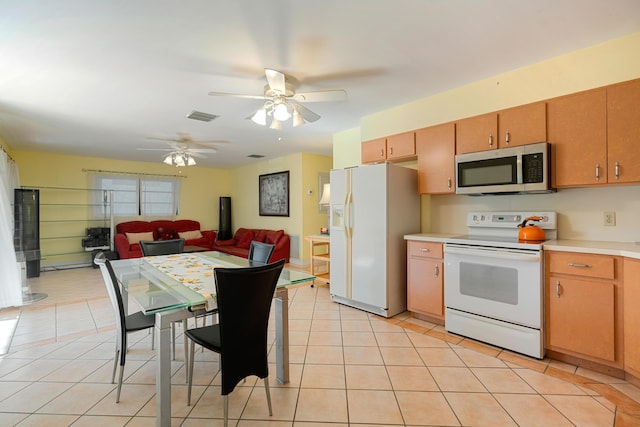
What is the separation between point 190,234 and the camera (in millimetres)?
7406

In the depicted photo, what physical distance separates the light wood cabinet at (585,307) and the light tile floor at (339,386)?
174 millimetres

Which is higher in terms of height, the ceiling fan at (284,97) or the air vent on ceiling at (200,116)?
the air vent on ceiling at (200,116)

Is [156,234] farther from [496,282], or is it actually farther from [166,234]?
[496,282]

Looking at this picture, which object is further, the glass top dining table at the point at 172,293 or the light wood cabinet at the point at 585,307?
the light wood cabinet at the point at 585,307

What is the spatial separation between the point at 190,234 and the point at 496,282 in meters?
6.62

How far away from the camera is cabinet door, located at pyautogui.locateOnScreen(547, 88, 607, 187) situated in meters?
2.30

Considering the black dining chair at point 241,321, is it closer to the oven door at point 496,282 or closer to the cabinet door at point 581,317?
the oven door at point 496,282

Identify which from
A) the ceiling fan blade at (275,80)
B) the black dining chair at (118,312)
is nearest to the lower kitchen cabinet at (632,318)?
the ceiling fan blade at (275,80)

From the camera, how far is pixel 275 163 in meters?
7.10

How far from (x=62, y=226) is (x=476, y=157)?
25.2 ft

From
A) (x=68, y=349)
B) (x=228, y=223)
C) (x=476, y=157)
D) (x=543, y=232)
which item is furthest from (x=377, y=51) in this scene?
(x=228, y=223)

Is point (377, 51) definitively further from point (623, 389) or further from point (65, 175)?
point (65, 175)

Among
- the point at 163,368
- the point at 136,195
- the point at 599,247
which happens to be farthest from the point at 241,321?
the point at 136,195

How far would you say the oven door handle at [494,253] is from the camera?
2.35 meters
